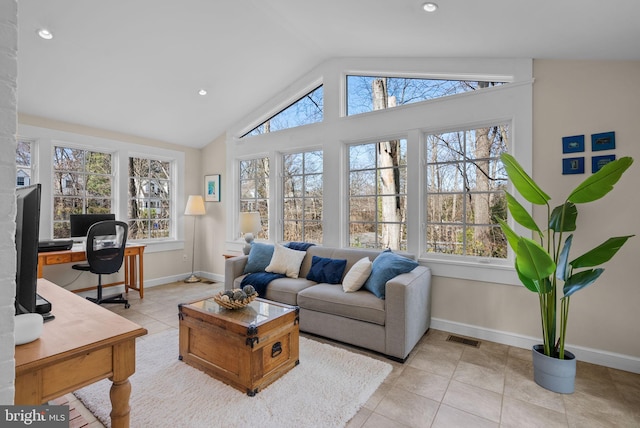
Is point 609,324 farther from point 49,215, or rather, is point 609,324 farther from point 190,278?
point 49,215

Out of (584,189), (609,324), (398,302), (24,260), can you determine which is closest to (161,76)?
(24,260)

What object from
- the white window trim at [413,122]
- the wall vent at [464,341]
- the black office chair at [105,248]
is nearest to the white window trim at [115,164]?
the black office chair at [105,248]

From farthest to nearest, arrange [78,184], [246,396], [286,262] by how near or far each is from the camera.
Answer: [78,184] → [286,262] → [246,396]

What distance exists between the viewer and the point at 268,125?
16.1 ft

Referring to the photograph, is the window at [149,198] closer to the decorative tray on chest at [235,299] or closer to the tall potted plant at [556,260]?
the decorative tray on chest at [235,299]

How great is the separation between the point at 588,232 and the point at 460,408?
1.83m

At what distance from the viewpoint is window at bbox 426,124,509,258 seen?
3068 mm

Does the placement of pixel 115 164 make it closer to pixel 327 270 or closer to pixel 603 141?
pixel 327 270

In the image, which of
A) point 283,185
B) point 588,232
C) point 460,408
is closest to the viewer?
point 460,408

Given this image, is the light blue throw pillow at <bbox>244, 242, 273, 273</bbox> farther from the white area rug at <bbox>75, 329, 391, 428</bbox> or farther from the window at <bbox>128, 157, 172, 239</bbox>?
the window at <bbox>128, 157, 172, 239</bbox>

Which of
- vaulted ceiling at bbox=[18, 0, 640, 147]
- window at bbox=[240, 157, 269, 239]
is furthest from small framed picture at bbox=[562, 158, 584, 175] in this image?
window at bbox=[240, 157, 269, 239]

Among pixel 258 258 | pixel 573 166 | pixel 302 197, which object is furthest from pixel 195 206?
pixel 573 166

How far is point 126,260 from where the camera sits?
454 cm

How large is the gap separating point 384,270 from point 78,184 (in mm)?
4280
